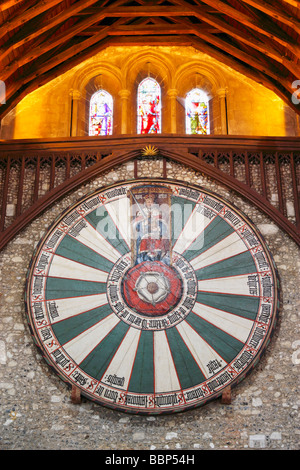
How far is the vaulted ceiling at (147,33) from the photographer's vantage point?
7.39m

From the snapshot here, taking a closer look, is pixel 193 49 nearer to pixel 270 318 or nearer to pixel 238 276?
pixel 238 276

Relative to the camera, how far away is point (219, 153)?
26.1 feet

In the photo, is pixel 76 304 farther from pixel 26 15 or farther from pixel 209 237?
pixel 26 15

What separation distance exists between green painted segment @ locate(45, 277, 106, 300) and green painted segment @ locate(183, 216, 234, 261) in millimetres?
1117

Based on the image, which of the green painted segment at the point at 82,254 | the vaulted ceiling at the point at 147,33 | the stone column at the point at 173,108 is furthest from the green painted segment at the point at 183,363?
the vaulted ceiling at the point at 147,33

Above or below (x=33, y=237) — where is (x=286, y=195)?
above

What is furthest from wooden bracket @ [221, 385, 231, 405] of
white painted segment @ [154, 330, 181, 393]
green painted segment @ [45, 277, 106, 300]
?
green painted segment @ [45, 277, 106, 300]

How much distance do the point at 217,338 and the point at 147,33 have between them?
14.7 ft

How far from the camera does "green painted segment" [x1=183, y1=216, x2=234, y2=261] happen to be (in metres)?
7.46

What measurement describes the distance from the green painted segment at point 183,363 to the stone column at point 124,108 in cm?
306

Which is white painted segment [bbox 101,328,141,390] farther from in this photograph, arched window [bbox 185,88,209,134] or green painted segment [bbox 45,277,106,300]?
arched window [bbox 185,88,209,134]

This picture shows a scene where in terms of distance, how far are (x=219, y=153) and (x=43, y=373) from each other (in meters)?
3.45

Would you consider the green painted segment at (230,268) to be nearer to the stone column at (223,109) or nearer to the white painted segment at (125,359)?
the white painted segment at (125,359)

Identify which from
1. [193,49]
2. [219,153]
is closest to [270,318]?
[219,153]
